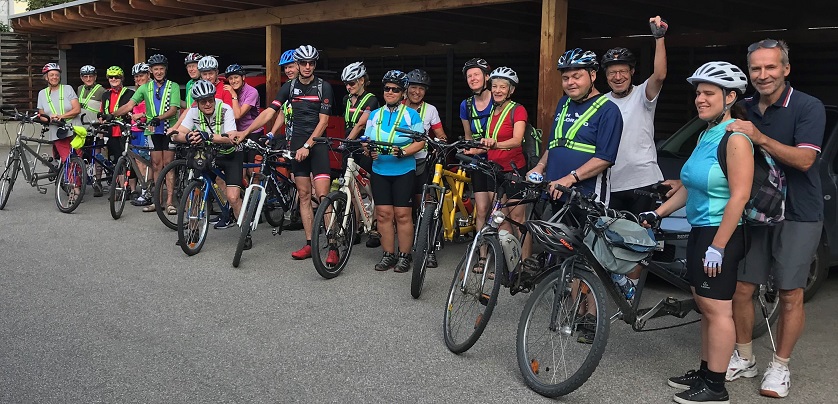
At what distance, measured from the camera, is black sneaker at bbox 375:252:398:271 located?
7020 millimetres

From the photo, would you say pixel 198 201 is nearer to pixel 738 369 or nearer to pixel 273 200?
pixel 273 200

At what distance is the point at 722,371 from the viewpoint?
3.98m

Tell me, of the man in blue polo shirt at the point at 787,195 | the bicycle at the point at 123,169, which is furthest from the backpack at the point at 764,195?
the bicycle at the point at 123,169

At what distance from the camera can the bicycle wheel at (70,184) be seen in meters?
9.72

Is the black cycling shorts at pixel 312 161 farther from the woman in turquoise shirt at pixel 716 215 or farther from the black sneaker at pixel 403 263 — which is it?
the woman in turquoise shirt at pixel 716 215

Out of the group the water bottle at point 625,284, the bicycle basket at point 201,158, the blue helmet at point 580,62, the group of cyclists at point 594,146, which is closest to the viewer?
the group of cyclists at point 594,146

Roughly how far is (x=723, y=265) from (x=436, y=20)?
958cm

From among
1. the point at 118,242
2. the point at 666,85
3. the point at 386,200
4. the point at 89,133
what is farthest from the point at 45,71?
the point at 666,85

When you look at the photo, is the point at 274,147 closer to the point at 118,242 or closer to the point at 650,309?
the point at 118,242

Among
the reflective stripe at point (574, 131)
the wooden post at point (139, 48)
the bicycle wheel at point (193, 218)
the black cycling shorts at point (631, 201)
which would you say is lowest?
the bicycle wheel at point (193, 218)

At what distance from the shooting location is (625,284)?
441 cm

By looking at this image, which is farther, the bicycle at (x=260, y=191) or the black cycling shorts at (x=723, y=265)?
the bicycle at (x=260, y=191)

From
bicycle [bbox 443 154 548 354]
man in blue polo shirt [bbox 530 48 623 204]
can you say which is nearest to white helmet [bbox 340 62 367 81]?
man in blue polo shirt [bbox 530 48 623 204]

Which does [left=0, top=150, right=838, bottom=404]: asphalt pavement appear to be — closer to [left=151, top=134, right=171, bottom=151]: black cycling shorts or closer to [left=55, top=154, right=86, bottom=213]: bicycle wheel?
[left=55, top=154, right=86, bottom=213]: bicycle wheel
